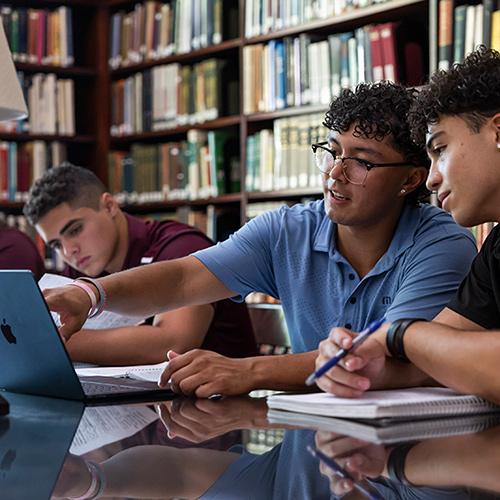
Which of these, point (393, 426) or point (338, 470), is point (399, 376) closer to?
point (393, 426)

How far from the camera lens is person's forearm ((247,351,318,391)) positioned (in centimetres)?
166

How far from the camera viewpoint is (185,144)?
15.4ft

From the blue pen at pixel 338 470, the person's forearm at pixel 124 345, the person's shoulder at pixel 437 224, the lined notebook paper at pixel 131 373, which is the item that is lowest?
the person's forearm at pixel 124 345

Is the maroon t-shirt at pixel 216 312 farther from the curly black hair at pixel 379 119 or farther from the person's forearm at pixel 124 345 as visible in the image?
the curly black hair at pixel 379 119

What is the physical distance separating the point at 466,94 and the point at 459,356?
0.49 meters

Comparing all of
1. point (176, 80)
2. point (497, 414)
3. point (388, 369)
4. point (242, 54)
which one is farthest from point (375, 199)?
point (176, 80)

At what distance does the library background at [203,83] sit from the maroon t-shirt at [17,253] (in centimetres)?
114

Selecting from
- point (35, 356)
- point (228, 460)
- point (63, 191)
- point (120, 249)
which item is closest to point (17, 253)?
point (63, 191)

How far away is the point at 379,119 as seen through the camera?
2.01 meters

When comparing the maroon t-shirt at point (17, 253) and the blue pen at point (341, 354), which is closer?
the blue pen at point (341, 354)

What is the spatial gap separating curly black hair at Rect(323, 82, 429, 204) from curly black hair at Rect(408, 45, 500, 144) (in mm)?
275

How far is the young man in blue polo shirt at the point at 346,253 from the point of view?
75.7 inches

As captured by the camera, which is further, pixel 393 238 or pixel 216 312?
pixel 216 312

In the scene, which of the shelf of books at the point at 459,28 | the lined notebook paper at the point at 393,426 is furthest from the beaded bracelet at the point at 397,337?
the shelf of books at the point at 459,28
